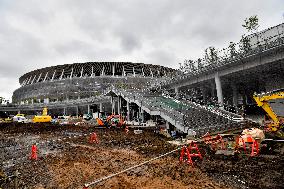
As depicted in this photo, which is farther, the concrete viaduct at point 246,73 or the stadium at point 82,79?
the stadium at point 82,79

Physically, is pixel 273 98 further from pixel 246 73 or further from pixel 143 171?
pixel 246 73

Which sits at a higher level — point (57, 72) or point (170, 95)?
point (57, 72)

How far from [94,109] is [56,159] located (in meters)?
66.2

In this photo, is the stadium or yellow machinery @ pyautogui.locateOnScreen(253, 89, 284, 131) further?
the stadium

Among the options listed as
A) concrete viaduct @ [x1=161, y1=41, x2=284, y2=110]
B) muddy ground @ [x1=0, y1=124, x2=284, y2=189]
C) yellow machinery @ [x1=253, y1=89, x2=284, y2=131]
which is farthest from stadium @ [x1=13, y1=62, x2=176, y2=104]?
muddy ground @ [x1=0, y1=124, x2=284, y2=189]

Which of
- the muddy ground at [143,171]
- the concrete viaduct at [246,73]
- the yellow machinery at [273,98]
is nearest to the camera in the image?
the muddy ground at [143,171]

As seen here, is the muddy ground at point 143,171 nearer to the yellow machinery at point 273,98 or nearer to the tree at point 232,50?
the yellow machinery at point 273,98

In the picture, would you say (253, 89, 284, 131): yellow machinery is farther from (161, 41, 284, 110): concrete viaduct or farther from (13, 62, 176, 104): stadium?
(13, 62, 176, 104): stadium

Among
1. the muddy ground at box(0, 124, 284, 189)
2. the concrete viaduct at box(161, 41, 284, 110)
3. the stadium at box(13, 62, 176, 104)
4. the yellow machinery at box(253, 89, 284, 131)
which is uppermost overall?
the stadium at box(13, 62, 176, 104)

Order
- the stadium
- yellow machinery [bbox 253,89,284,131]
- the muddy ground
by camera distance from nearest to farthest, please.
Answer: the muddy ground, yellow machinery [bbox 253,89,284,131], the stadium

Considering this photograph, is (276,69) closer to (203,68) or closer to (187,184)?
(203,68)

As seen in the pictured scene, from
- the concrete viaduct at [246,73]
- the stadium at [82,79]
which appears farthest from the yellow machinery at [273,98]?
the stadium at [82,79]

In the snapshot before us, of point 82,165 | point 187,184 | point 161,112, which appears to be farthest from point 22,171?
point 161,112

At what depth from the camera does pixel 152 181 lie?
925 cm
